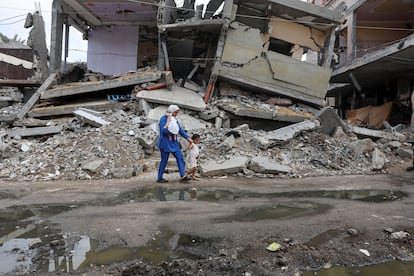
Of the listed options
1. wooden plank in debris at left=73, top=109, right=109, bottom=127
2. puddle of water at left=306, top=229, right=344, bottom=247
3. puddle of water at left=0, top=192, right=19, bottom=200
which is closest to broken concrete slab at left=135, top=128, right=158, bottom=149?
wooden plank in debris at left=73, top=109, right=109, bottom=127

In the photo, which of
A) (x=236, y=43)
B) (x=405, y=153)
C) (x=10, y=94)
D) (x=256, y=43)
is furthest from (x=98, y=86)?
(x=405, y=153)

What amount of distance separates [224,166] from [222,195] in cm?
198

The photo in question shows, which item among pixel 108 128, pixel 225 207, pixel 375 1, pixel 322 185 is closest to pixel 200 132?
pixel 108 128

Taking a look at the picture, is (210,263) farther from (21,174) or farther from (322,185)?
(21,174)

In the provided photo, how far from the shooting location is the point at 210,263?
124 inches

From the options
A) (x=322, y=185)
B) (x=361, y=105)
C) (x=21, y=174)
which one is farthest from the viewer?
(x=361, y=105)

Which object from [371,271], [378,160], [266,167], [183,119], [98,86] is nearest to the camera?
[371,271]

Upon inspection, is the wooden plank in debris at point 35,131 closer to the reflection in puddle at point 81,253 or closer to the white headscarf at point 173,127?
the white headscarf at point 173,127

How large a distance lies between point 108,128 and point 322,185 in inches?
227

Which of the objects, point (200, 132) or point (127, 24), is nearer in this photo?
point (200, 132)

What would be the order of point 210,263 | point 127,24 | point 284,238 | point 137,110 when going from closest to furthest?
1. point 210,263
2. point 284,238
3. point 137,110
4. point 127,24

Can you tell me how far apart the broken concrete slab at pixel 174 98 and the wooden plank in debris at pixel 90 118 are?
1.92 metres

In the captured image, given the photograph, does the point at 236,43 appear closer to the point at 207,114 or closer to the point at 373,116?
the point at 207,114

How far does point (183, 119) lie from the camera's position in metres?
11.6
